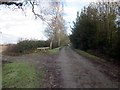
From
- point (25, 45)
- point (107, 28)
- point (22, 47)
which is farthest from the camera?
point (25, 45)

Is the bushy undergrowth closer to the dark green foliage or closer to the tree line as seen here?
the dark green foliage

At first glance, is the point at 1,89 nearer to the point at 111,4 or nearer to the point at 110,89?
the point at 110,89

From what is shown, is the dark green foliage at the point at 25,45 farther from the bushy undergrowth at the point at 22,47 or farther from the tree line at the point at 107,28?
the tree line at the point at 107,28

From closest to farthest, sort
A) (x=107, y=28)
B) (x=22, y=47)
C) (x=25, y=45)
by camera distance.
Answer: (x=107, y=28) < (x=22, y=47) < (x=25, y=45)

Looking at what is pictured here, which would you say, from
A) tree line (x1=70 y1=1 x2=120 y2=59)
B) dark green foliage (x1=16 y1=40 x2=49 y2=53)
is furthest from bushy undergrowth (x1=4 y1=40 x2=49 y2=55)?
tree line (x1=70 y1=1 x2=120 y2=59)

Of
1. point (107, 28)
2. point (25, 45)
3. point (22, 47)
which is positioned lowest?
point (22, 47)

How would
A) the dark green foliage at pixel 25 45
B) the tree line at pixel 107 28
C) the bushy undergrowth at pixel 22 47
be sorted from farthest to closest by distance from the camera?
the dark green foliage at pixel 25 45 < the bushy undergrowth at pixel 22 47 < the tree line at pixel 107 28

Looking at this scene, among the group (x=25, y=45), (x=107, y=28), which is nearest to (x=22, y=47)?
(x=25, y=45)

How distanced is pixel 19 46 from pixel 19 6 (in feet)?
80.8

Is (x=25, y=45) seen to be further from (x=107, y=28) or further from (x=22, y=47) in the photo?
(x=107, y=28)

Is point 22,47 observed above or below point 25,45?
below

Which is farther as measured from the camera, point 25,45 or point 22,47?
point 25,45

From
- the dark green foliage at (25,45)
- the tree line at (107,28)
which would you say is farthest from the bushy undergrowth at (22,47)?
the tree line at (107,28)

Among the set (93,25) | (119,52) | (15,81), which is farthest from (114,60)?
(93,25)
